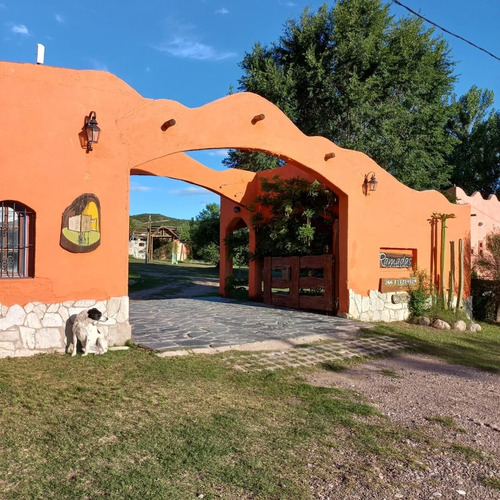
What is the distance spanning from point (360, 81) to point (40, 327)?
54.3 feet

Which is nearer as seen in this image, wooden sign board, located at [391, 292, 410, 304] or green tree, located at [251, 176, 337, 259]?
wooden sign board, located at [391, 292, 410, 304]

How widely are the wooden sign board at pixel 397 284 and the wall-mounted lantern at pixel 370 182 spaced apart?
2224mm

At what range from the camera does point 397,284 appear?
1140cm

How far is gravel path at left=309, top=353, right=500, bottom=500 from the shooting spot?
3.07 meters

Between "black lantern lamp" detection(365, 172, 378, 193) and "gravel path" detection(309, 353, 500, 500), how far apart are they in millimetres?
4748

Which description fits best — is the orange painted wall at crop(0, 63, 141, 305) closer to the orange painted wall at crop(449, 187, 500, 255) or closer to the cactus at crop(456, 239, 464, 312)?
the cactus at crop(456, 239, 464, 312)

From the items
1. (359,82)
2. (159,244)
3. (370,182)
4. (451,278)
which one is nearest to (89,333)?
(370,182)

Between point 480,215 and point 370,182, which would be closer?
point 370,182

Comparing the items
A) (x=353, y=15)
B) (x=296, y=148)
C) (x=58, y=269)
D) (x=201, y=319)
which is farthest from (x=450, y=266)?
(x=353, y=15)

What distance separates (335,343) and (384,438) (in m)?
4.04

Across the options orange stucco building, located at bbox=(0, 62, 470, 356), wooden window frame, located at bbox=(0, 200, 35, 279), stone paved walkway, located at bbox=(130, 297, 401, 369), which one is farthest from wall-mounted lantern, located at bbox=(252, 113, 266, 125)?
wooden window frame, located at bbox=(0, 200, 35, 279)

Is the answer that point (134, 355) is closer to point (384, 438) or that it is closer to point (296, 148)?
point (384, 438)

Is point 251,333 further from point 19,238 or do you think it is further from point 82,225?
point 19,238

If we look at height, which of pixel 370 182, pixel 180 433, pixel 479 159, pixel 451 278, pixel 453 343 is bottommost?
pixel 453 343
